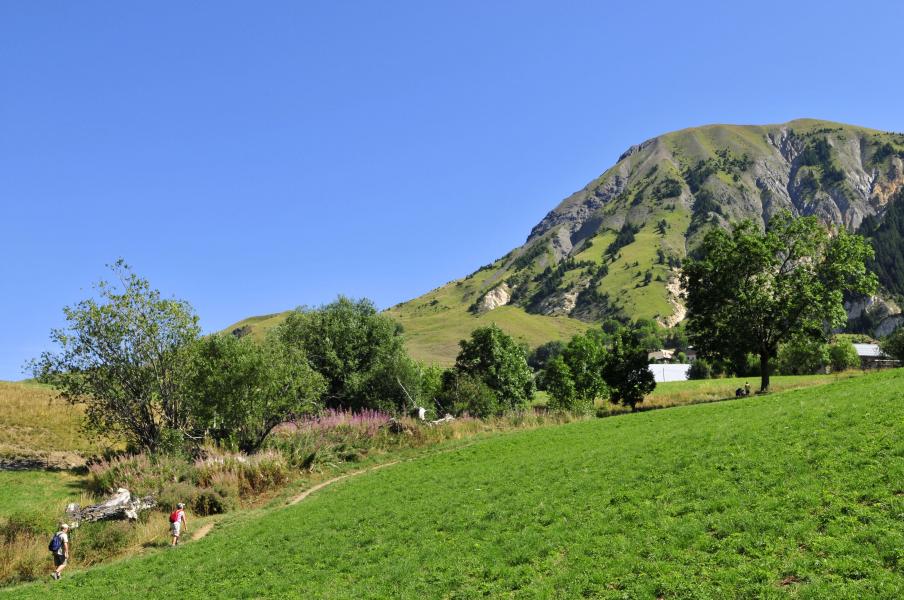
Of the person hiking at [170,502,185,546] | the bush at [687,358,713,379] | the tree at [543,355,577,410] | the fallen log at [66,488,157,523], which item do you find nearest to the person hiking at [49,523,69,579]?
the fallen log at [66,488,157,523]

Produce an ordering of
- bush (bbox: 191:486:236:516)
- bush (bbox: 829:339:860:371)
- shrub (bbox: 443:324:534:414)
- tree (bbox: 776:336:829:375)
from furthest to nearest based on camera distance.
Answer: bush (bbox: 829:339:860:371) → tree (bbox: 776:336:829:375) → shrub (bbox: 443:324:534:414) → bush (bbox: 191:486:236:516)

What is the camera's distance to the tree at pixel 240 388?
3547 centimetres

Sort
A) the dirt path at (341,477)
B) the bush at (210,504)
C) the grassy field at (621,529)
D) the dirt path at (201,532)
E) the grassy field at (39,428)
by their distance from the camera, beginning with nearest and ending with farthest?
the grassy field at (621,529) → the dirt path at (201,532) → the bush at (210,504) → the dirt path at (341,477) → the grassy field at (39,428)

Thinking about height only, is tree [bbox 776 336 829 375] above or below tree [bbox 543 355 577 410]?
below

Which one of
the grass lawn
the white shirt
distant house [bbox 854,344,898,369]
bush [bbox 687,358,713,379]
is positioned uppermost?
the grass lawn

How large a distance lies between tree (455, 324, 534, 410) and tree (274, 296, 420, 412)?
9.18 metres

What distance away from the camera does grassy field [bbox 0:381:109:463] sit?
42.2m

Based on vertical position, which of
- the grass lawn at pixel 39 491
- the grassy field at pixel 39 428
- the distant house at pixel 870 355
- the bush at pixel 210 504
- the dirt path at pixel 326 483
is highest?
the grassy field at pixel 39 428

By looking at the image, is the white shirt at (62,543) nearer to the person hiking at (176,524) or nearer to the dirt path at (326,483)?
the person hiking at (176,524)

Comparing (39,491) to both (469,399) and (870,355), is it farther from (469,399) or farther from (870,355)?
(870,355)

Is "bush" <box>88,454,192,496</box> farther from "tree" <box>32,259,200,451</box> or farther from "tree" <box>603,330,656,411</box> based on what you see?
"tree" <box>603,330,656,411</box>

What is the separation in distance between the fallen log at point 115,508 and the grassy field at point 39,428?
650 inches

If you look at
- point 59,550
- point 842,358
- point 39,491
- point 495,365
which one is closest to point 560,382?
point 495,365

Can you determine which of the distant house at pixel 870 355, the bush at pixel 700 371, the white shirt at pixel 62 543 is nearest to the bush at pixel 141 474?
the white shirt at pixel 62 543
